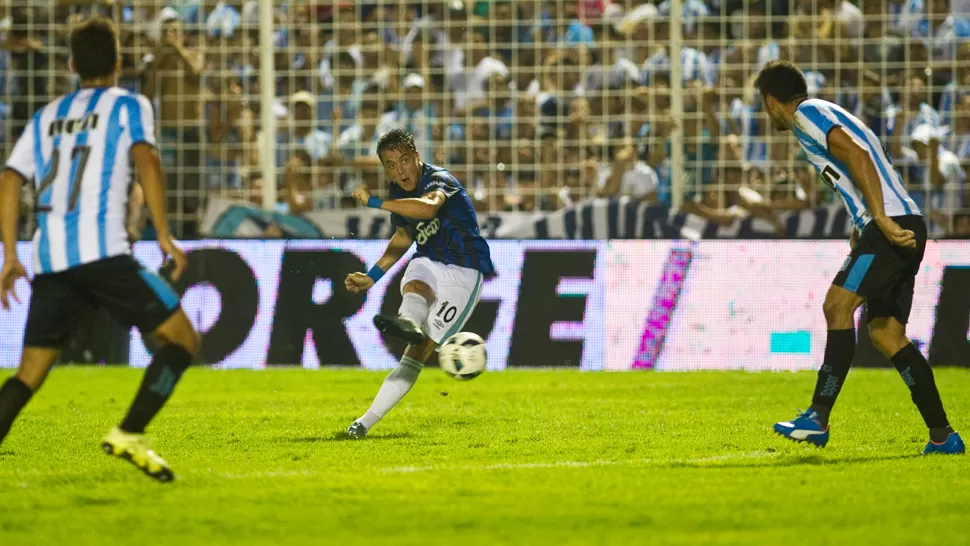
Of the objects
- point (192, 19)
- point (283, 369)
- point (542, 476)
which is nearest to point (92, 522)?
point (542, 476)

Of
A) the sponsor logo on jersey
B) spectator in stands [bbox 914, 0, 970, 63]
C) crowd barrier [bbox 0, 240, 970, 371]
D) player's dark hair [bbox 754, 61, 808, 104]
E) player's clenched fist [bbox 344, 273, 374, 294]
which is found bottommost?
crowd barrier [bbox 0, 240, 970, 371]

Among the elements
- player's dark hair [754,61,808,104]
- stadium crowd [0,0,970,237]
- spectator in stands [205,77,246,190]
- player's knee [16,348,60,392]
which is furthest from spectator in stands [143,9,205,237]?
player's knee [16,348,60,392]

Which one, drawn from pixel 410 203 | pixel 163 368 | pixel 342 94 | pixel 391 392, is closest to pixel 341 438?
pixel 391 392

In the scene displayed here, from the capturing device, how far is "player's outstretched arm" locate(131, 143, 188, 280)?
5891 millimetres

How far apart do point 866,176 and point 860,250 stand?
1.31ft

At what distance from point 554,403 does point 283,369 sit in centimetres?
397

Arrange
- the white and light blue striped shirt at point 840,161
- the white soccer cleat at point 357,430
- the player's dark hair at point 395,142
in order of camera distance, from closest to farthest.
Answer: the white and light blue striped shirt at point 840,161 → the white soccer cleat at point 357,430 → the player's dark hair at point 395,142

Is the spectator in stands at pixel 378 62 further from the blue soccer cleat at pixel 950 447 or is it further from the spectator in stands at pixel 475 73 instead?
the blue soccer cleat at pixel 950 447

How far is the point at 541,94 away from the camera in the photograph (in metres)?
15.6

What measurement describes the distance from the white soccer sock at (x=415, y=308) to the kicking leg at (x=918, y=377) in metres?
2.69

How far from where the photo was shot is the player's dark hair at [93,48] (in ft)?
19.8

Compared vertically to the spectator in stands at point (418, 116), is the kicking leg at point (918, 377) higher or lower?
lower

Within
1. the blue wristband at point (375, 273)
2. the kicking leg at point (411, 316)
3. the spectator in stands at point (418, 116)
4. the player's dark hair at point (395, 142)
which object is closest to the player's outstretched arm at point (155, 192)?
the kicking leg at point (411, 316)

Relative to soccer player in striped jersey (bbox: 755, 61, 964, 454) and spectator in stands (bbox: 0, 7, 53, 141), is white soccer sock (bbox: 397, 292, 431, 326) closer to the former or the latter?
soccer player in striped jersey (bbox: 755, 61, 964, 454)
